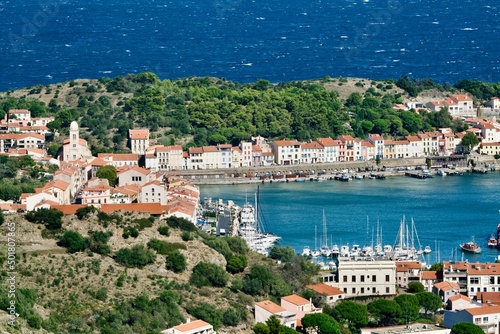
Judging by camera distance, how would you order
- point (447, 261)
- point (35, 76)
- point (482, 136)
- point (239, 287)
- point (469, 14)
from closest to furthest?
1. point (239, 287)
2. point (447, 261)
3. point (482, 136)
4. point (35, 76)
5. point (469, 14)

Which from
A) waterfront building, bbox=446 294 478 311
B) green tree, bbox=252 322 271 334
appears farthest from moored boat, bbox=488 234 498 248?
green tree, bbox=252 322 271 334

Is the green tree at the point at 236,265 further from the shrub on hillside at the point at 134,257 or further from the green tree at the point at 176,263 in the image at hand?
the shrub on hillside at the point at 134,257

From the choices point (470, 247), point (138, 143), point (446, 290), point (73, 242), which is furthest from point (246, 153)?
point (73, 242)

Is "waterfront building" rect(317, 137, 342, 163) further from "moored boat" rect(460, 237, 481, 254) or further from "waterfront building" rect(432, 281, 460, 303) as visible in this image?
"waterfront building" rect(432, 281, 460, 303)

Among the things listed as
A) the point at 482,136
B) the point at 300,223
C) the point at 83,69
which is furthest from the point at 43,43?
the point at 300,223

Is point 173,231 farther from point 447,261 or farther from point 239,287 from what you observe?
point 447,261

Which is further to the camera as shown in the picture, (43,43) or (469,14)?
(469,14)
